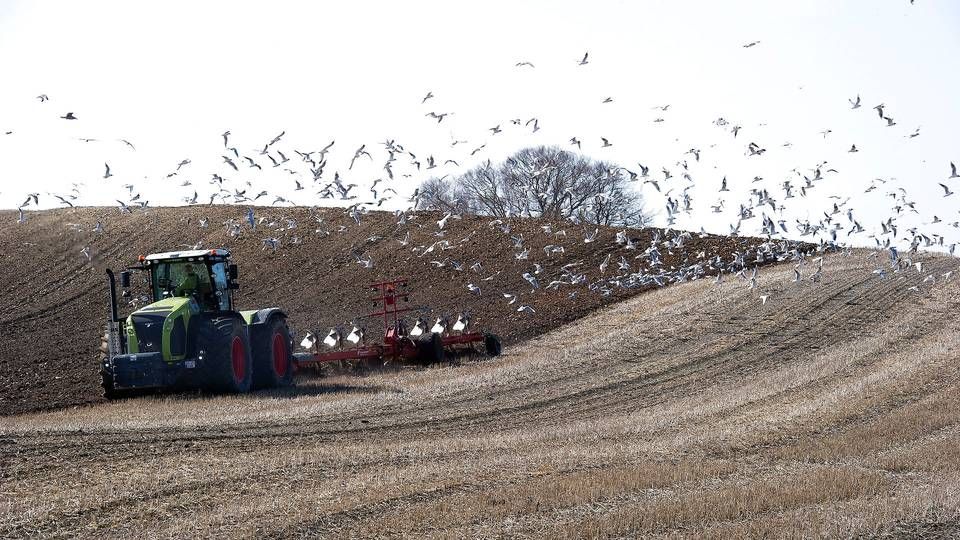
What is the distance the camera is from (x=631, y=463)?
38.9 ft

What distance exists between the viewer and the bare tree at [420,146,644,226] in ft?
191

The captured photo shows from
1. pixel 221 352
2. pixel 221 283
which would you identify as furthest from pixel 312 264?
pixel 221 352

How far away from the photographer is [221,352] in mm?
18359

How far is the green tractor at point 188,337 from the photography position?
18125 millimetres

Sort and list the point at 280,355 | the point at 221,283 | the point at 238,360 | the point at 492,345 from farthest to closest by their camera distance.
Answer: the point at 492,345
the point at 280,355
the point at 221,283
the point at 238,360

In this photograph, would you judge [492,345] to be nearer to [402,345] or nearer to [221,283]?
[402,345]

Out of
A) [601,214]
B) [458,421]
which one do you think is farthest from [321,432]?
[601,214]

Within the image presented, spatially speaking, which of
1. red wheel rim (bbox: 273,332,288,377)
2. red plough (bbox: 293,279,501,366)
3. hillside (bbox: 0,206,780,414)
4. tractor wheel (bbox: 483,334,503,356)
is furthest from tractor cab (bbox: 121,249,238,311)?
tractor wheel (bbox: 483,334,503,356)

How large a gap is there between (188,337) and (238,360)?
0.91m

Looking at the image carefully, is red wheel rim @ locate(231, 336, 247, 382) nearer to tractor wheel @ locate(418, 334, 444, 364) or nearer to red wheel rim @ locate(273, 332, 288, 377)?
red wheel rim @ locate(273, 332, 288, 377)

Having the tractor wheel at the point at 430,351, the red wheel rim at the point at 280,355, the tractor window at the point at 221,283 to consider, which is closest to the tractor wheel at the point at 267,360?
the red wheel rim at the point at 280,355

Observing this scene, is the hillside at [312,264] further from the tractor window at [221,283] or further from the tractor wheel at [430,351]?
the tractor wheel at [430,351]

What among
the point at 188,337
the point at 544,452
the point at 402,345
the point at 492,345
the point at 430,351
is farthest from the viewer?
the point at 492,345

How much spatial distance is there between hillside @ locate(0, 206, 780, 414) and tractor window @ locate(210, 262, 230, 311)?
3.53m
